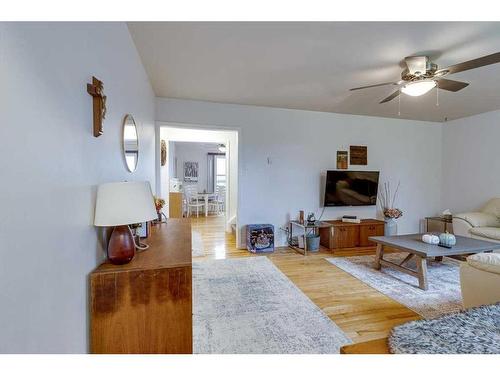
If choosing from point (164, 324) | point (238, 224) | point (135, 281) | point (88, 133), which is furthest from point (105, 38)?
point (238, 224)

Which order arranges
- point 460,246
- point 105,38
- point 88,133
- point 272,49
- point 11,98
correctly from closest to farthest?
1. point 11,98
2. point 88,133
3. point 105,38
4. point 272,49
5. point 460,246

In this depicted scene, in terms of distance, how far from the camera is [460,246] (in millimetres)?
2740

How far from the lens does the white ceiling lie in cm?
197

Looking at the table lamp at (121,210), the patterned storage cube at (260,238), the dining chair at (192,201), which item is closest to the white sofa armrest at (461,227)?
the patterned storage cube at (260,238)

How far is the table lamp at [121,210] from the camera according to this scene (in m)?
1.18

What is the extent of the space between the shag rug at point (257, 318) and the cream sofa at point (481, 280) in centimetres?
92

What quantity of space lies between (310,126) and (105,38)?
3.55 metres

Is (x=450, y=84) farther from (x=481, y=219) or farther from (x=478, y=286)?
(x=481, y=219)

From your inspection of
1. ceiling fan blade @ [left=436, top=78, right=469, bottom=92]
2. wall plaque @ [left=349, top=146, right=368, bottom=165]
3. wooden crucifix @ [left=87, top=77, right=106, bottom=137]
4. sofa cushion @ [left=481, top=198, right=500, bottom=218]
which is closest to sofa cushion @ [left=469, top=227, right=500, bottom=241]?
sofa cushion @ [left=481, top=198, right=500, bottom=218]

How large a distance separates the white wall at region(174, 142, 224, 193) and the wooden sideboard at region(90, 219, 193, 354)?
25.9ft

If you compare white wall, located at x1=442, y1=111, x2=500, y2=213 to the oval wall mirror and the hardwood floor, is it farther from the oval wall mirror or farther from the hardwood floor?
the oval wall mirror

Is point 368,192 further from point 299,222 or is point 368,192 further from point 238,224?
point 238,224

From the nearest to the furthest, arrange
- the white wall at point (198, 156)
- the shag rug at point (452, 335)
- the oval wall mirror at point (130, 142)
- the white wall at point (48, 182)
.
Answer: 1. the white wall at point (48, 182)
2. the shag rug at point (452, 335)
3. the oval wall mirror at point (130, 142)
4. the white wall at point (198, 156)

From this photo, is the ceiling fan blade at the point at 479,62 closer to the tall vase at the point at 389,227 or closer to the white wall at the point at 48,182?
the white wall at the point at 48,182
